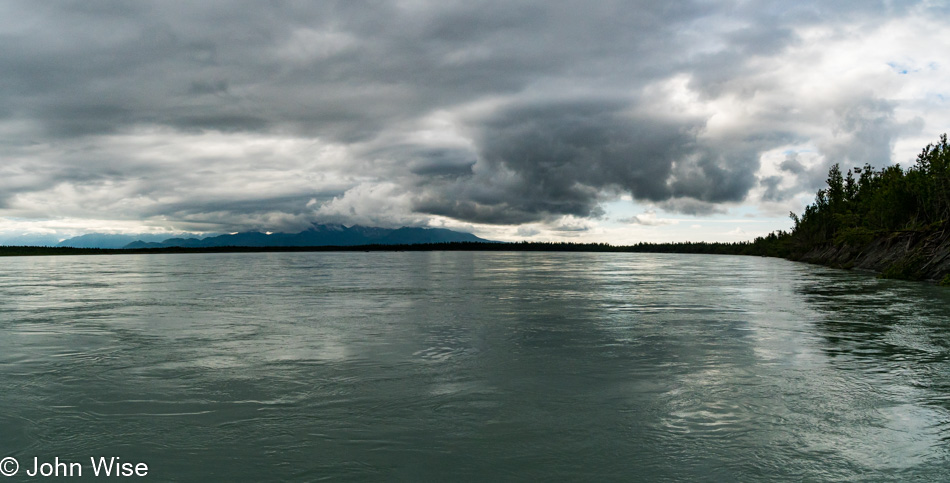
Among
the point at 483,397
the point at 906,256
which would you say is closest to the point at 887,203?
the point at 906,256

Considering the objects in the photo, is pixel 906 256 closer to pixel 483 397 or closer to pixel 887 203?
pixel 887 203

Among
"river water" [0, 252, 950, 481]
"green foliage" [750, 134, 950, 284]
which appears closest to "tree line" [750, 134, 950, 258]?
"green foliage" [750, 134, 950, 284]

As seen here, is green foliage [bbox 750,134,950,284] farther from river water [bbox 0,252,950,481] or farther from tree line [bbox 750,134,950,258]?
river water [bbox 0,252,950,481]

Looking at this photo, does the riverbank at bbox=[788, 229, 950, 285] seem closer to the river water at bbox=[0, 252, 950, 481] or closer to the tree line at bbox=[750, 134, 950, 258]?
the tree line at bbox=[750, 134, 950, 258]

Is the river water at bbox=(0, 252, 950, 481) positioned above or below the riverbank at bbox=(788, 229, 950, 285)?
below

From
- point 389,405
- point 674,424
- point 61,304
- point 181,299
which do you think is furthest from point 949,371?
point 61,304

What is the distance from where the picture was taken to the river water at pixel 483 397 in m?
7.63

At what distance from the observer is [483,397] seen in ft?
35.6

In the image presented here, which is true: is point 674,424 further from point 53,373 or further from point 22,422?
point 53,373

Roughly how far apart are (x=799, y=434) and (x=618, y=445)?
274 cm

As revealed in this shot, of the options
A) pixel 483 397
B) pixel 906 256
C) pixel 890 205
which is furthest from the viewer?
pixel 890 205

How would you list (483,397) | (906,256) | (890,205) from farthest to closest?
(890,205)
(906,256)
(483,397)

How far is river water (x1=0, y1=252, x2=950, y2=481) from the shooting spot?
7.63m

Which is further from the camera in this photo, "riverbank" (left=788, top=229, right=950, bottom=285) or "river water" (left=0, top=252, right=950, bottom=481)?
"riverbank" (left=788, top=229, right=950, bottom=285)
